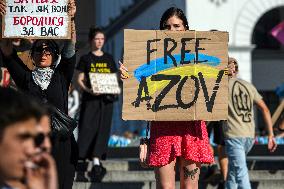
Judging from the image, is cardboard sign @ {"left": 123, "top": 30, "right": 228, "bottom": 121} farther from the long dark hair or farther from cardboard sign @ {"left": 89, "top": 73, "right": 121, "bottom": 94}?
cardboard sign @ {"left": 89, "top": 73, "right": 121, "bottom": 94}

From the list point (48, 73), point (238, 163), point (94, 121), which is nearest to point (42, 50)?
point (48, 73)

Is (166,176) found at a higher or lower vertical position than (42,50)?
lower

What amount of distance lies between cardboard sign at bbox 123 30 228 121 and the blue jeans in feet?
10.4

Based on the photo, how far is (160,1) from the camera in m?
32.0

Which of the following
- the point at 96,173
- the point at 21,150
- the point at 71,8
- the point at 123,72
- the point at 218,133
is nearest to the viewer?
the point at 21,150

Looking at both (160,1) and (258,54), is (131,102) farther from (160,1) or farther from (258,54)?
(258,54)

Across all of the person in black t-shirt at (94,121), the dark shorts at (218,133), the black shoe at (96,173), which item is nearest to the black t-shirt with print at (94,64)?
the person in black t-shirt at (94,121)

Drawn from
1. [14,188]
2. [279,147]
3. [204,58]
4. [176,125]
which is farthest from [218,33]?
[279,147]

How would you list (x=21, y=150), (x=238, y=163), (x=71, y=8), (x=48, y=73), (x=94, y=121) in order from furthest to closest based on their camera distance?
(x=94, y=121), (x=238, y=163), (x=71, y=8), (x=48, y=73), (x=21, y=150)

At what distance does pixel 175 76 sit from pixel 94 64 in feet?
15.3

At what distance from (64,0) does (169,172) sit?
1.43m

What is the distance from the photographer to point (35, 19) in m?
7.73

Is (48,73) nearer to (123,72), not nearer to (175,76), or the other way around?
(123,72)

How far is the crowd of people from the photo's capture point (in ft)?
11.1
